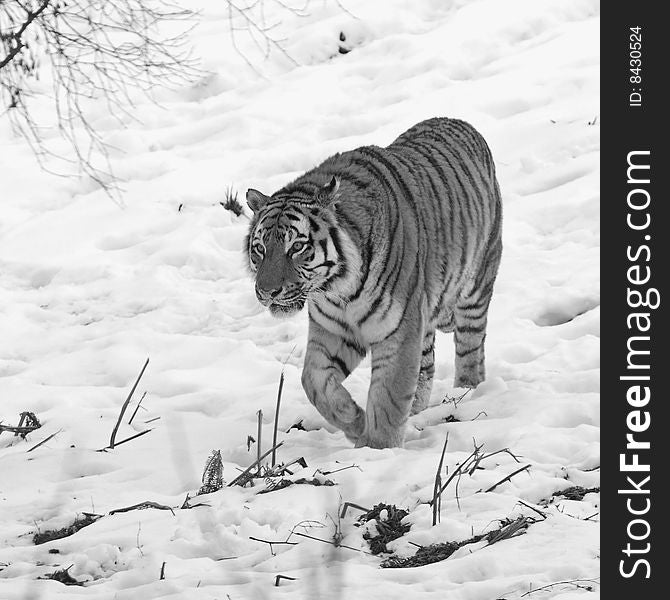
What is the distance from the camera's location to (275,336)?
6.52m

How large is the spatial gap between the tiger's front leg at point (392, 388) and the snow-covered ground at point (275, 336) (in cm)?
13

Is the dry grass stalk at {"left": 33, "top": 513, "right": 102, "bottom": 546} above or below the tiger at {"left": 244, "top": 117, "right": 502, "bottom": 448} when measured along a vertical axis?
below

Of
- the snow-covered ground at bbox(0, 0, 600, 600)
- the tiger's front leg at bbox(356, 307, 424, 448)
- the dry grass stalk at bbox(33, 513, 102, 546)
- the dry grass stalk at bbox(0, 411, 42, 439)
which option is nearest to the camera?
the snow-covered ground at bbox(0, 0, 600, 600)

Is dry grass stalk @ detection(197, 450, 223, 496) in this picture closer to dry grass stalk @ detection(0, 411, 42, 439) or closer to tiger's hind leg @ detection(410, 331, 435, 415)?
dry grass stalk @ detection(0, 411, 42, 439)

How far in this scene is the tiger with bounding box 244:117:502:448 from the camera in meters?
4.52

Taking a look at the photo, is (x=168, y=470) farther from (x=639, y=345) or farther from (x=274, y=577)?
(x=639, y=345)

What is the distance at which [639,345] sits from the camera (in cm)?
417

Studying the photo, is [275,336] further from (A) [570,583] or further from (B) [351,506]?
(A) [570,583]

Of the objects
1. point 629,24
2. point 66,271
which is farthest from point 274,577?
point 66,271

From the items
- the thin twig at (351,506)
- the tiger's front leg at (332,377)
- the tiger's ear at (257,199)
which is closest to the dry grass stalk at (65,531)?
the thin twig at (351,506)

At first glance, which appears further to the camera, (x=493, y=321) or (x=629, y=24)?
(x=493, y=321)

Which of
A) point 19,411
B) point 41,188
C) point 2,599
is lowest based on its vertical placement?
point 2,599

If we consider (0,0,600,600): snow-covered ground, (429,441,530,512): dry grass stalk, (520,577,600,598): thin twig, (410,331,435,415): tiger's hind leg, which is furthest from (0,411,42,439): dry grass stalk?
(520,577,600,598): thin twig

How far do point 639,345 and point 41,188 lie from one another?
19.8 ft
